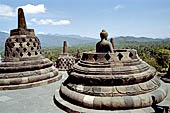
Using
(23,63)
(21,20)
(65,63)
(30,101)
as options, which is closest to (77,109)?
(30,101)

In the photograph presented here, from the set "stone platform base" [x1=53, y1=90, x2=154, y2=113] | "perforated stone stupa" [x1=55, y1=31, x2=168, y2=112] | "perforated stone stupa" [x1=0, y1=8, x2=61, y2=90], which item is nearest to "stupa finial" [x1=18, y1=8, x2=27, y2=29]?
"perforated stone stupa" [x1=0, y1=8, x2=61, y2=90]

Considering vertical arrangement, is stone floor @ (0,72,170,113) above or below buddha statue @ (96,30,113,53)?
below

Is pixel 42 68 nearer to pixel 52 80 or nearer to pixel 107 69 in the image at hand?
pixel 52 80

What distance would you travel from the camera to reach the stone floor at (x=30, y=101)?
5731 mm

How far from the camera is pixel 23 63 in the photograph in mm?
9234

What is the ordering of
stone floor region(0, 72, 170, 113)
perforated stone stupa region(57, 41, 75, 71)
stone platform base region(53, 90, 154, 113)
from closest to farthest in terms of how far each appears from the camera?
1. stone platform base region(53, 90, 154, 113)
2. stone floor region(0, 72, 170, 113)
3. perforated stone stupa region(57, 41, 75, 71)

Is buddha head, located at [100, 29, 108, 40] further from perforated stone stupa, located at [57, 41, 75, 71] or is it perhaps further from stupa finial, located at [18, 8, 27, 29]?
perforated stone stupa, located at [57, 41, 75, 71]

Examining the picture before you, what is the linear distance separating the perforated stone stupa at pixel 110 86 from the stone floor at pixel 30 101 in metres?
0.42

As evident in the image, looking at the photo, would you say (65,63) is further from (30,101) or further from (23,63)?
(30,101)

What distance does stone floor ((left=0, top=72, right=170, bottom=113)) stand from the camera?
5731 millimetres

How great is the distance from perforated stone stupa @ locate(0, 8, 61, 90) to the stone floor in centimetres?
59

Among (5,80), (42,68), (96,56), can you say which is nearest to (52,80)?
(42,68)

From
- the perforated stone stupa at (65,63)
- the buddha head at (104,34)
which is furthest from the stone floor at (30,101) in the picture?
the perforated stone stupa at (65,63)

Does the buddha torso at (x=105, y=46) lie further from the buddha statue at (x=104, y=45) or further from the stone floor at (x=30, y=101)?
the stone floor at (x=30, y=101)
